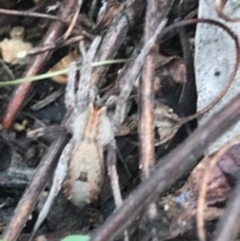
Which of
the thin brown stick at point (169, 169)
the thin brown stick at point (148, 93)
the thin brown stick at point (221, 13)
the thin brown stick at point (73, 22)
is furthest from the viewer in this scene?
the thin brown stick at point (73, 22)

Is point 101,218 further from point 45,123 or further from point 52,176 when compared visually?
point 45,123

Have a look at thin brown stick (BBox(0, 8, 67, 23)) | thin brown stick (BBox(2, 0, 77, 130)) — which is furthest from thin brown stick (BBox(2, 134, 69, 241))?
thin brown stick (BBox(0, 8, 67, 23))

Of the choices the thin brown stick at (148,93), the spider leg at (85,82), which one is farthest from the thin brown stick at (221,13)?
the spider leg at (85,82)

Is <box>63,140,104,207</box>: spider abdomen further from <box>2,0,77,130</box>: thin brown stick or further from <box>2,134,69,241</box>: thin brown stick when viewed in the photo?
<box>2,0,77,130</box>: thin brown stick

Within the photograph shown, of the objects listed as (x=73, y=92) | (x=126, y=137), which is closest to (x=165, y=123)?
(x=126, y=137)

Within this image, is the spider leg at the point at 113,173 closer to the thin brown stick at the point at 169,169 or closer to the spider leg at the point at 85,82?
the spider leg at the point at 85,82
